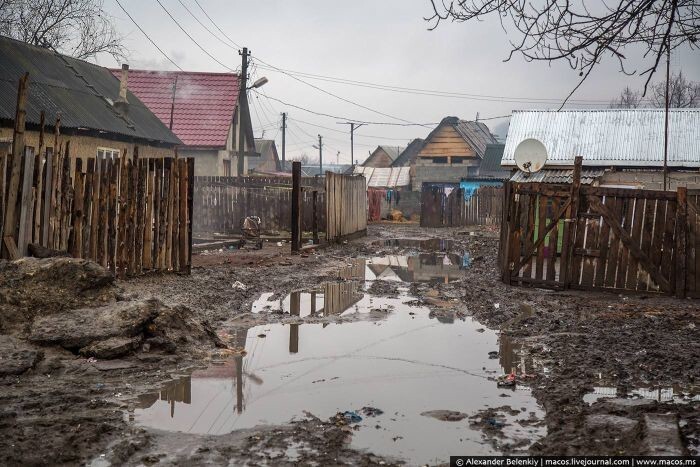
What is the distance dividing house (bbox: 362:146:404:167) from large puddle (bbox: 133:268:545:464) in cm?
6252

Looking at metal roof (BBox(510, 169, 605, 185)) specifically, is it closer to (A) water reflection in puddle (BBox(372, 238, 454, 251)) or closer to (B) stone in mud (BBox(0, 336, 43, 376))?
(A) water reflection in puddle (BBox(372, 238, 454, 251))

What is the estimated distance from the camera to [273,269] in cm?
1464

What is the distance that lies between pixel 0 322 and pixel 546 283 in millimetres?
8392

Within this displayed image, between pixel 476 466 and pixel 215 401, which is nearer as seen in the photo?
pixel 476 466

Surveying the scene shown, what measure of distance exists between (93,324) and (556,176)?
62.3 feet

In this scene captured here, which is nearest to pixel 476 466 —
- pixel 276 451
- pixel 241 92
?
pixel 276 451

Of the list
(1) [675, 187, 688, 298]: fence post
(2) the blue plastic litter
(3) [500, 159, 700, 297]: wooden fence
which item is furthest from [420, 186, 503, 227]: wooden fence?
(2) the blue plastic litter

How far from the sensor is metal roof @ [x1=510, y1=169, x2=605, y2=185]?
23000mm

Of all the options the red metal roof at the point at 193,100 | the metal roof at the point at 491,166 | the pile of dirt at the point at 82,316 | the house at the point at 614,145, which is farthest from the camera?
the metal roof at the point at 491,166

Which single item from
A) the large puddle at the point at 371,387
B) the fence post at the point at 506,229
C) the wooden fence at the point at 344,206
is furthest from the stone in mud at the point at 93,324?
the wooden fence at the point at 344,206

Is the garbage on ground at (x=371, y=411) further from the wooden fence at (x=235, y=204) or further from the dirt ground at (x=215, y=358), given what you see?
the wooden fence at (x=235, y=204)

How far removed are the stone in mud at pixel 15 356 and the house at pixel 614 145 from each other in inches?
745

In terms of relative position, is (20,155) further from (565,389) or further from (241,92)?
(241,92)

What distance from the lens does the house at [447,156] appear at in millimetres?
55281
